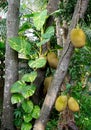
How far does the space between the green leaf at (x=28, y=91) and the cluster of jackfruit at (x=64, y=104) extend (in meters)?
0.26

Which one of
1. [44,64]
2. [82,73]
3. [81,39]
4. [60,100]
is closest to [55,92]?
[60,100]

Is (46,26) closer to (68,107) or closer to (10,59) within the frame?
(10,59)

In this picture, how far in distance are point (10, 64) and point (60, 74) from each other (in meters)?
0.57

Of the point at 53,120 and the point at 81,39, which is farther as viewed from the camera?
the point at 53,120

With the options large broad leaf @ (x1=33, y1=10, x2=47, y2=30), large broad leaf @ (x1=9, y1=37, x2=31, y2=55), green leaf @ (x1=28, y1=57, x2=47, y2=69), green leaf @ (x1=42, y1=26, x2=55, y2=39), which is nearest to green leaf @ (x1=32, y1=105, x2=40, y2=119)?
green leaf @ (x1=28, y1=57, x2=47, y2=69)

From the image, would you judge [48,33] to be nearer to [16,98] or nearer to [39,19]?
[39,19]

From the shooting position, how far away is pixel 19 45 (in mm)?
2898

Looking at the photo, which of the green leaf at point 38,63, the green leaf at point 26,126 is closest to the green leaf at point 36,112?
the green leaf at point 26,126

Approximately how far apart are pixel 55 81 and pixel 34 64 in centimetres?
26

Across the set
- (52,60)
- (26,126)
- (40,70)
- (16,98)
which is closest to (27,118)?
(26,126)

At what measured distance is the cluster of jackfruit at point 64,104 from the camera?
2.80 m

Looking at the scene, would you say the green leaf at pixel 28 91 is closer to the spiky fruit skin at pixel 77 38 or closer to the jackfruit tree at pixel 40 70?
the jackfruit tree at pixel 40 70

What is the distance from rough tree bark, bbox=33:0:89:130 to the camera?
2.74 metres

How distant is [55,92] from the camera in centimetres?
280
